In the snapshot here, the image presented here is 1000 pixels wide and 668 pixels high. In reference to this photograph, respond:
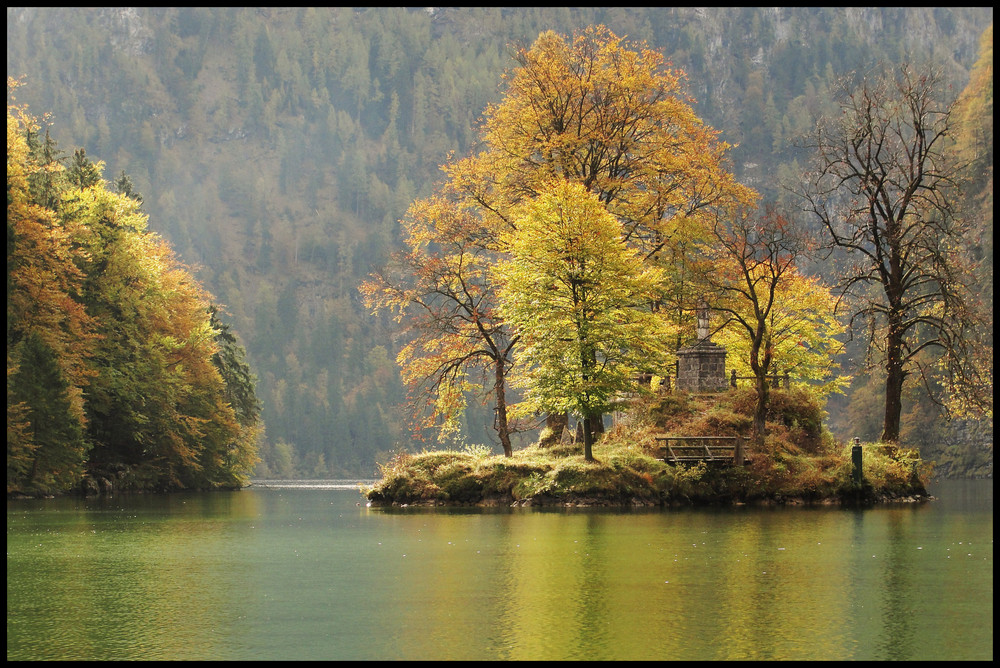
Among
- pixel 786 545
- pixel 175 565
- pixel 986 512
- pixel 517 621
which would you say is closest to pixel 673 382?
pixel 986 512

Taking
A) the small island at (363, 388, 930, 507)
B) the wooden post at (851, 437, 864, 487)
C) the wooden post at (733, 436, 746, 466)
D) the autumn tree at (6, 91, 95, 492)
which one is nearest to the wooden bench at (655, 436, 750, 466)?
the wooden post at (733, 436, 746, 466)

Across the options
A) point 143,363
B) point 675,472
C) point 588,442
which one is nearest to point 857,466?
point 675,472

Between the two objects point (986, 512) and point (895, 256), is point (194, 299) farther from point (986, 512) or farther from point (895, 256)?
point (986, 512)

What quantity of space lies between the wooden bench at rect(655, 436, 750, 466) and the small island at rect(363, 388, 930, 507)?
0.75ft

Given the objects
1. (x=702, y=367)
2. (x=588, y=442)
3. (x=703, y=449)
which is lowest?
(x=703, y=449)

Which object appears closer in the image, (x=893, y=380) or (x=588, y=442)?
(x=588, y=442)

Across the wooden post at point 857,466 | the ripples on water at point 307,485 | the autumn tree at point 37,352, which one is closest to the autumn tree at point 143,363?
the autumn tree at point 37,352

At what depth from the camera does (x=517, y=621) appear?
16.5 meters

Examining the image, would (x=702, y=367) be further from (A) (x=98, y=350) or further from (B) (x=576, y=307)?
(A) (x=98, y=350)

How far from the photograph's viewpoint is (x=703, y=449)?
4459 centimetres

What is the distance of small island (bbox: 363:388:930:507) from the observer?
139 feet

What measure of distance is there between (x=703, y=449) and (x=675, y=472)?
2.29m

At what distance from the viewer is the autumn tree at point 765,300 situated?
48.2 m

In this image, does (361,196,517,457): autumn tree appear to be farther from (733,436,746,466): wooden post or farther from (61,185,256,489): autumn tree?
(61,185,256,489): autumn tree
